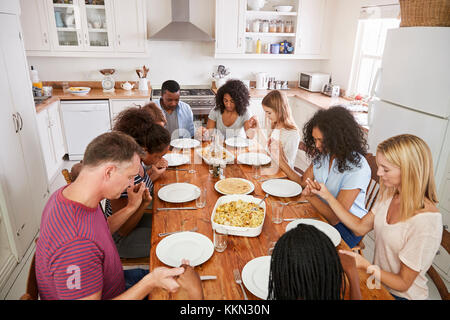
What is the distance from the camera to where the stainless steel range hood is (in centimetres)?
450

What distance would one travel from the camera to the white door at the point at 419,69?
2.39 meters

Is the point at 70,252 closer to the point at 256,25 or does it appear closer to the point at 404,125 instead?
the point at 404,125

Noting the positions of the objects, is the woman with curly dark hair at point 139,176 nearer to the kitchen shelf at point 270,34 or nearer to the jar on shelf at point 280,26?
the kitchen shelf at point 270,34

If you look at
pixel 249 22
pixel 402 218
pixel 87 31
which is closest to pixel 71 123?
pixel 87 31

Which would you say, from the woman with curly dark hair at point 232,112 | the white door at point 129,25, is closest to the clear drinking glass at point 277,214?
the woman with curly dark hair at point 232,112

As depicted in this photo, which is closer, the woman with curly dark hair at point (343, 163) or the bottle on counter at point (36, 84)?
the woman with curly dark hair at point (343, 163)

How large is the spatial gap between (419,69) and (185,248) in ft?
7.66

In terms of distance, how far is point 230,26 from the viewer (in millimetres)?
4703

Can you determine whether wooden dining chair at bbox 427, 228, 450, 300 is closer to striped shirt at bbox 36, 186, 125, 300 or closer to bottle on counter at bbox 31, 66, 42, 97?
striped shirt at bbox 36, 186, 125, 300

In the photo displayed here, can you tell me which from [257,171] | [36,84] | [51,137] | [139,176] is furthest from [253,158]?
[36,84]

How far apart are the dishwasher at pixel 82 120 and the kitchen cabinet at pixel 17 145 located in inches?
55.7
